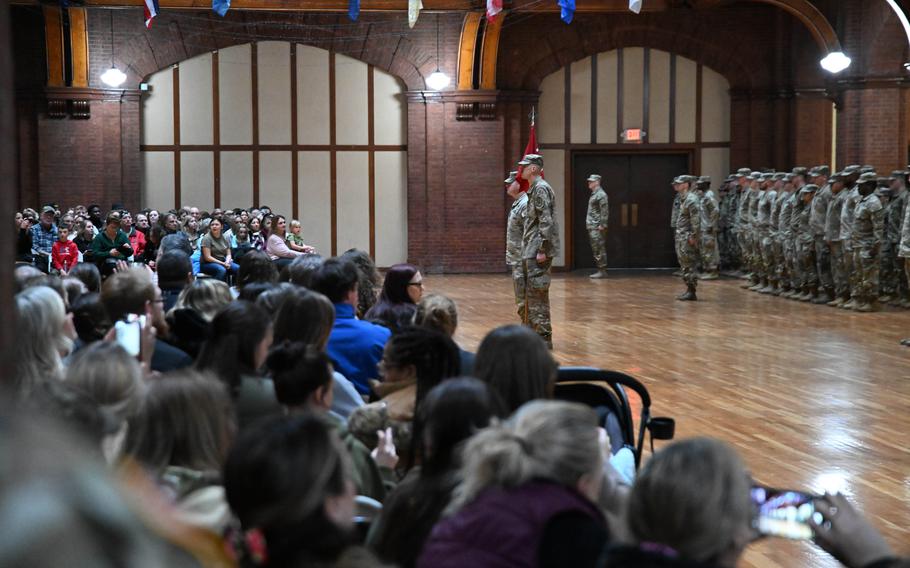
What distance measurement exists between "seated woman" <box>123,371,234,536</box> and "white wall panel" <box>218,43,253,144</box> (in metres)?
20.2

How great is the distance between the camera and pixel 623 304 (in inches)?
649

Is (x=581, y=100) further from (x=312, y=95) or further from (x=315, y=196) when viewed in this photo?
(x=315, y=196)

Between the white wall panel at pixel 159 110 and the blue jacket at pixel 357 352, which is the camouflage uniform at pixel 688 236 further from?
the blue jacket at pixel 357 352

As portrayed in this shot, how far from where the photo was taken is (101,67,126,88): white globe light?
68.5 ft

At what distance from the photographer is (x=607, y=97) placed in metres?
22.8

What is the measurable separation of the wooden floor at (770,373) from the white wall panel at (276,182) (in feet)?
17.9

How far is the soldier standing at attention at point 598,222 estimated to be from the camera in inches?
849

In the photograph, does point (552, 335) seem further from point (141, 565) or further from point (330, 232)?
point (141, 565)

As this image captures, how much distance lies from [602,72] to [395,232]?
4955 millimetres

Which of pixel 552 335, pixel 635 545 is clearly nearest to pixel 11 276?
pixel 635 545

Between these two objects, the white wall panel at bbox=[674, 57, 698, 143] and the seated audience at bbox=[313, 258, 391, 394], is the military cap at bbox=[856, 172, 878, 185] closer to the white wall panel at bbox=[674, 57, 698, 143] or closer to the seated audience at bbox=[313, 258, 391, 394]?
the white wall panel at bbox=[674, 57, 698, 143]

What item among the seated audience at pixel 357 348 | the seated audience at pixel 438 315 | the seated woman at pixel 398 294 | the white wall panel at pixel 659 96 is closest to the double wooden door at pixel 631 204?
the white wall panel at pixel 659 96

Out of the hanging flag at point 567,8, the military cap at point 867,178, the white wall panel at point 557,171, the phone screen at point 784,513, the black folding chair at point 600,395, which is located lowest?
the black folding chair at point 600,395

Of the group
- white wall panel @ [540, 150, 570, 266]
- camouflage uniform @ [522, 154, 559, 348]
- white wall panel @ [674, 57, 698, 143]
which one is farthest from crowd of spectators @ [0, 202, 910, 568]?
white wall panel @ [674, 57, 698, 143]
